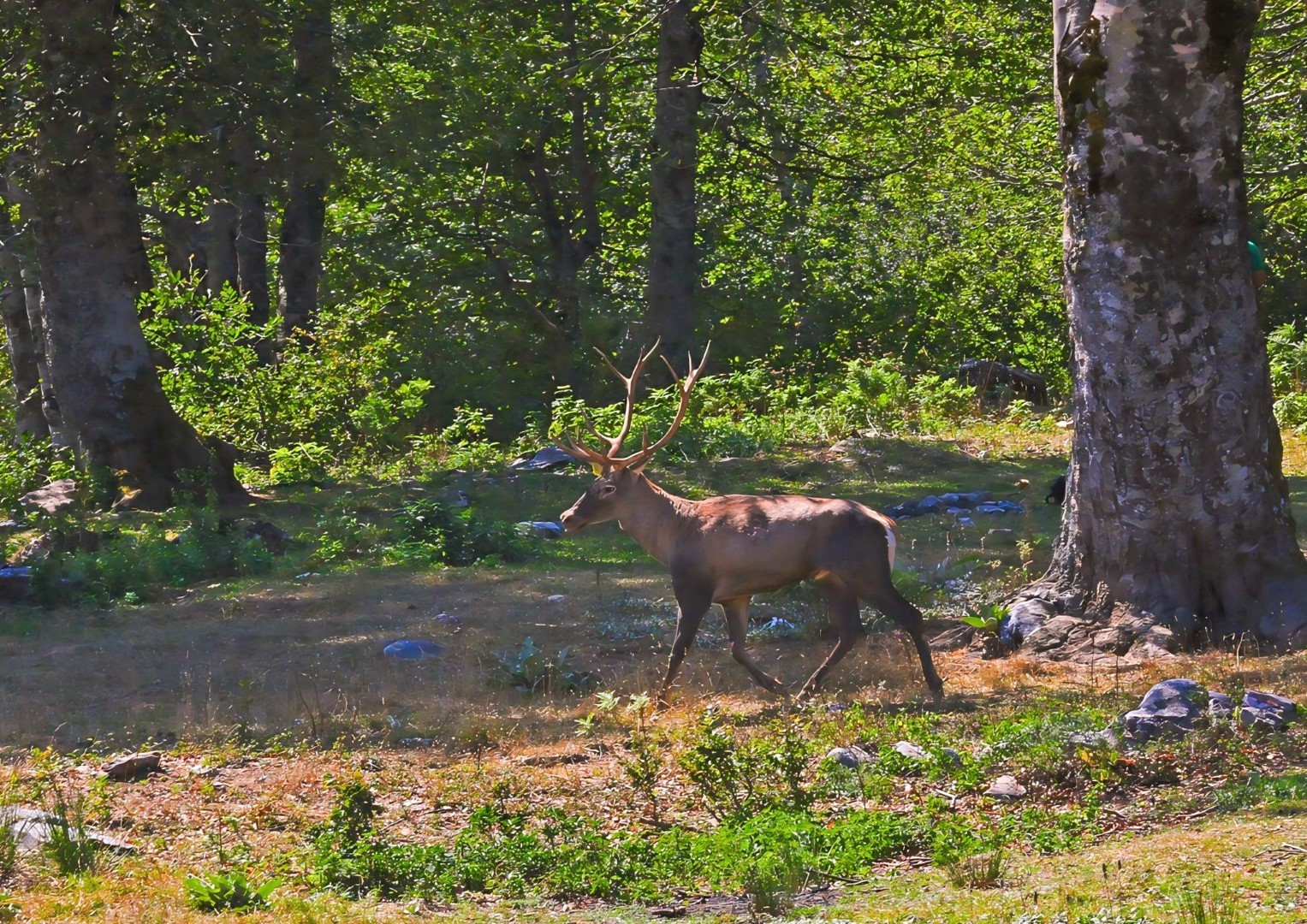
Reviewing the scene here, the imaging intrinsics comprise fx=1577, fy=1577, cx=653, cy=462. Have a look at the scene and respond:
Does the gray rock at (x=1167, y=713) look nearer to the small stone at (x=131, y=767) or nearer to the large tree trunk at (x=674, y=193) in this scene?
the small stone at (x=131, y=767)

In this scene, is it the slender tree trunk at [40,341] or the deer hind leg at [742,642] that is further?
the slender tree trunk at [40,341]

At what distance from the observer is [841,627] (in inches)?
377

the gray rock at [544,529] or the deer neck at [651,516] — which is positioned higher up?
the deer neck at [651,516]

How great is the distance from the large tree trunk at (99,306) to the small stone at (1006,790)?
1207 cm

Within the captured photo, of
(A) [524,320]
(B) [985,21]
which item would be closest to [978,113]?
(B) [985,21]

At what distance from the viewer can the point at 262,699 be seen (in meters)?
9.76

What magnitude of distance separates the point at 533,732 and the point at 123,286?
10.3 meters

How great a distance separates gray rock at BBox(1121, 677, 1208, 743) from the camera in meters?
7.46

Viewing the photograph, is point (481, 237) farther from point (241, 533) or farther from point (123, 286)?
point (241, 533)

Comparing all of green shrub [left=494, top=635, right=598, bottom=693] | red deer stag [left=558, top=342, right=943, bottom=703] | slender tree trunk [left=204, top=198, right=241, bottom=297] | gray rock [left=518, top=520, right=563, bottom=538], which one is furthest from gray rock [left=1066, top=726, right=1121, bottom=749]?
slender tree trunk [left=204, top=198, right=241, bottom=297]

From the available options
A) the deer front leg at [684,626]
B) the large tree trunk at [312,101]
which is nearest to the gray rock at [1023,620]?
the deer front leg at [684,626]

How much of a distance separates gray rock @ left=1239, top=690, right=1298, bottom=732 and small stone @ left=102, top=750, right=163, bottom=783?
5.46 m

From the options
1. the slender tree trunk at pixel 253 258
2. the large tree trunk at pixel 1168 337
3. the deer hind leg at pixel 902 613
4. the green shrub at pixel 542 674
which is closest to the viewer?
the deer hind leg at pixel 902 613

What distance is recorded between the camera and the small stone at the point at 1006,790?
6.95 metres
